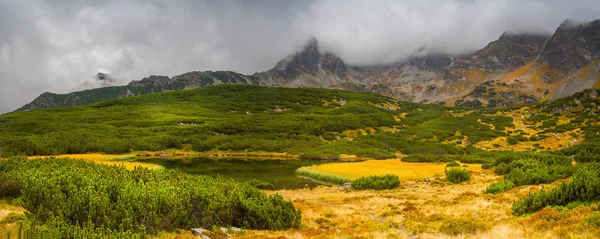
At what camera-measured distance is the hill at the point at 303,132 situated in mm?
94375

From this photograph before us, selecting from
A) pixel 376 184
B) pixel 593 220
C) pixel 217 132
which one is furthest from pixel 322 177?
pixel 217 132

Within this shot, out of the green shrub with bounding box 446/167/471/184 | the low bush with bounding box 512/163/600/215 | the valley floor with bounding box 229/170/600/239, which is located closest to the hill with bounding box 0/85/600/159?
the green shrub with bounding box 446/167/471/184

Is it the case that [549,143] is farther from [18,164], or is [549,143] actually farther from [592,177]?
[18,164]

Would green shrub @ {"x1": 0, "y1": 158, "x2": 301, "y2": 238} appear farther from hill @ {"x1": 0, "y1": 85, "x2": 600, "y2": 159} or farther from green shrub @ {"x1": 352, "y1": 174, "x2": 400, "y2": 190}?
hill @ {"x1": 0, "y1": 85, "x2": 600, "y2": 159}

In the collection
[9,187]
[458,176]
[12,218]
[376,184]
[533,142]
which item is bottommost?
[376,184]

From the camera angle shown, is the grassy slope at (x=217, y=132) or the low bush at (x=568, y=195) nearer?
the low bush at (x=568, y=195)

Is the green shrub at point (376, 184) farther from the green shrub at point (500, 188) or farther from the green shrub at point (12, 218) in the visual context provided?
the green shrub at point (12, 218)

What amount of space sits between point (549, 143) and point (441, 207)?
94142 mm

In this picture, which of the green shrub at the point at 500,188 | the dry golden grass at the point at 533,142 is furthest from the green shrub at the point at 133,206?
the dry golden grass at the point at 533,142

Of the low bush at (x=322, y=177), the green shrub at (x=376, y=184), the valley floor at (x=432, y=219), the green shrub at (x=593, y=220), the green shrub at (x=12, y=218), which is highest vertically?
the green shrub at (x=12, y=218)

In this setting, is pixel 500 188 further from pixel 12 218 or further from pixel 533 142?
pixel 533 142

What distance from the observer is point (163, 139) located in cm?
10506

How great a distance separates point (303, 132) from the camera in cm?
12125

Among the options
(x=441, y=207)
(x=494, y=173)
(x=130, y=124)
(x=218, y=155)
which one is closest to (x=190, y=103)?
(x=130, y=124)
